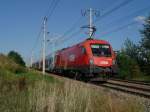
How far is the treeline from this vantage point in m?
39.1

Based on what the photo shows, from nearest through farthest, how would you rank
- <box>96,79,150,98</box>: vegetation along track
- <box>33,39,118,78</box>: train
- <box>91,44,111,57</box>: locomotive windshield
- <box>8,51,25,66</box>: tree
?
1. <box>96,79,150,98</box>: vegetation along track
2. <box>33,39,118,78</box>: train
3. <box>91,44,111,57</box>: locomotive windshield
4. <box>8,51,25,66</box>: tree

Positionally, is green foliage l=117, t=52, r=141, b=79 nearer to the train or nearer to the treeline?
the treeline

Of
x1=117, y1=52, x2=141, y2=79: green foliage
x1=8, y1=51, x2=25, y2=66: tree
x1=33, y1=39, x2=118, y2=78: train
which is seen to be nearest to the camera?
x1=33, y1=39, x2=118, y2=78: train

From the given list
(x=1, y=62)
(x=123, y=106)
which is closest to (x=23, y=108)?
(x=123, y=106)

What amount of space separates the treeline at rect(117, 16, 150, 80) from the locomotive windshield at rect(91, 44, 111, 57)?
1203 cm

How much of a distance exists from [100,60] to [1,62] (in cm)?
662

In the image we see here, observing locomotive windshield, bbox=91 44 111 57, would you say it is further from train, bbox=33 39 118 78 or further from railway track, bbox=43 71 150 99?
railway track, bbox=43 71 150 99

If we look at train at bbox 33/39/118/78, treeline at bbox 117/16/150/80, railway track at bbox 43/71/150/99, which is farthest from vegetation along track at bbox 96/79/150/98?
treeline at bbox 117/16/150/80

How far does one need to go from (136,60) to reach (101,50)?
1022 inches

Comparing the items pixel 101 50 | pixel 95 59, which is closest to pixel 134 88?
pixel 95 59

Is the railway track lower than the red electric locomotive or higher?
lower

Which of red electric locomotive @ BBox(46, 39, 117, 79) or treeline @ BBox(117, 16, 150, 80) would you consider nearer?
red electric locomotive @ BBox(46, 39, 117, 79)

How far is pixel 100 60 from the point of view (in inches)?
979

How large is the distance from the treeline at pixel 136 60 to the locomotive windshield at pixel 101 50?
39.5 feet
